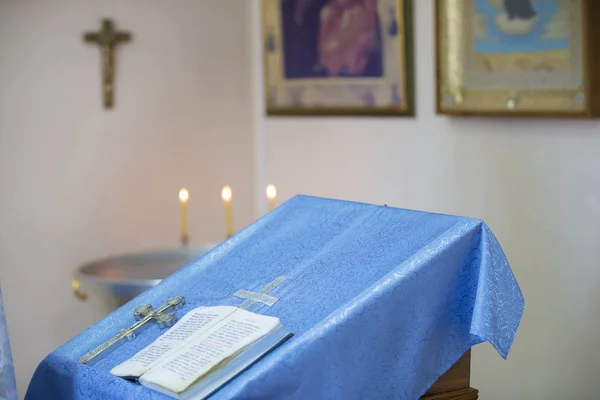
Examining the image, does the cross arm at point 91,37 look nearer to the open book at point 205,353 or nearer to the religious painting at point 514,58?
the religious painting at point 514,58

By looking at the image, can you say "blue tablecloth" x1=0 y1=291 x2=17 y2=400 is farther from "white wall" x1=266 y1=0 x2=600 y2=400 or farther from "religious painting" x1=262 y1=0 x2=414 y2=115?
"religious painting" x1=262 y1=0 x2=414 y2=115

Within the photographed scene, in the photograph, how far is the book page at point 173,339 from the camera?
229cm

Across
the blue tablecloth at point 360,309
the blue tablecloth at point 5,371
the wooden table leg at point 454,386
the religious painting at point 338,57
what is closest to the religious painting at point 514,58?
the religious painting at point 338,57

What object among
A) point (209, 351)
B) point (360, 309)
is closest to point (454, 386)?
point (360, 309)

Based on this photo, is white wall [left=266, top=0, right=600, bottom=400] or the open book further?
white wall [left=266, top=0, right=600, bottom=400]

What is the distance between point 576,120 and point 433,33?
976mm


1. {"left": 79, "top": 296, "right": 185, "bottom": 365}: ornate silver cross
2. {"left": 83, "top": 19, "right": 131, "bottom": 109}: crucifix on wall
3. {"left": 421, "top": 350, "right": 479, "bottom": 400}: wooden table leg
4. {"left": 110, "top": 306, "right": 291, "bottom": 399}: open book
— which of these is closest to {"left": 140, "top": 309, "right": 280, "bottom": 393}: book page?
{"left": 110, "top": 306, "right": 291, "bottom": 399}: open book

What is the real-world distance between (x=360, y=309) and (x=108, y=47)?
3.39m

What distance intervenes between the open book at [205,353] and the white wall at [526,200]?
1.79 meters

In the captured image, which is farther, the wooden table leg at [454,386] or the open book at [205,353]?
the wooden table leg at [454,386]

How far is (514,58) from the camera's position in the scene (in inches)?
151

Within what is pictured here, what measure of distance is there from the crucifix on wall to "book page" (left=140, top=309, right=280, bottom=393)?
314cm

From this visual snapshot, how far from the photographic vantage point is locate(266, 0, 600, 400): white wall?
3689 mm

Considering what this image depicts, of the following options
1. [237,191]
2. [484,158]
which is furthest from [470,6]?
[237,191]
